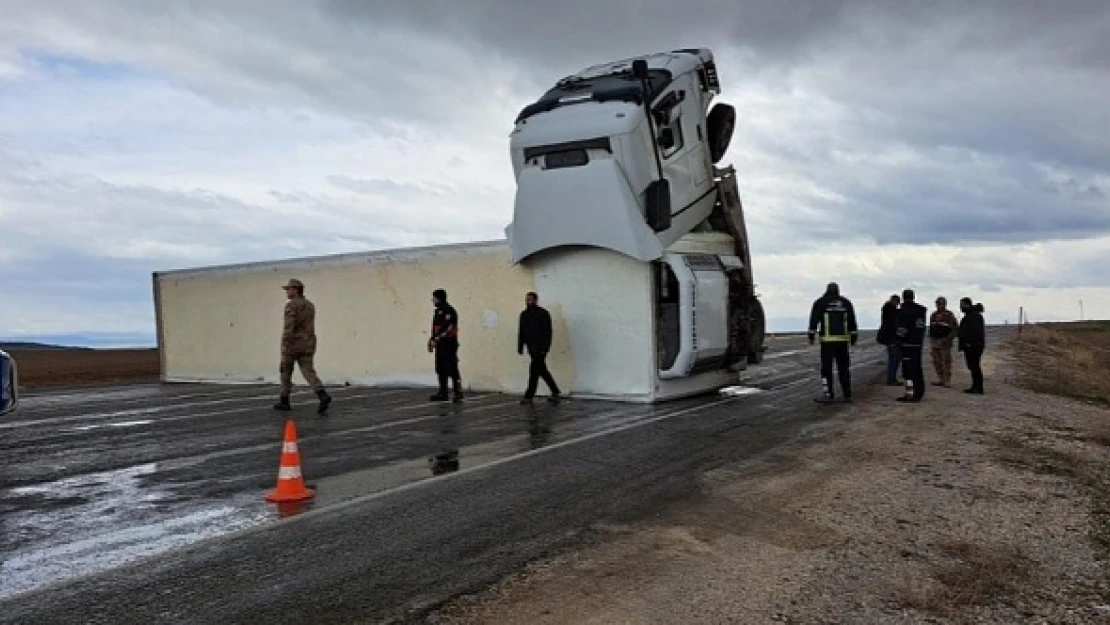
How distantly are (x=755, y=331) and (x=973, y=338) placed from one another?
12.4 feet

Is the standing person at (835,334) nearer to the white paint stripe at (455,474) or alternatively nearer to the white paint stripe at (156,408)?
the white paint stripe at (455,474)

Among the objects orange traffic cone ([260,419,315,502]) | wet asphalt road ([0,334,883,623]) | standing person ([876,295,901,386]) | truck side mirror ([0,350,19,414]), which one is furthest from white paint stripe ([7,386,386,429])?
standing person ([876,295,901,386])

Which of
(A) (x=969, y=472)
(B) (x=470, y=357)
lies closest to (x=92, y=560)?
(A) (x=969, y=472)

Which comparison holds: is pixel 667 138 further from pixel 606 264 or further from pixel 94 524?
pixel 94 524

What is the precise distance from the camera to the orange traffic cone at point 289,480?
6.81 meters

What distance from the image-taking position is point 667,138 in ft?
46.0

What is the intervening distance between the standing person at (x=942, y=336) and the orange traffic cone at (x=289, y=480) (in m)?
12.9

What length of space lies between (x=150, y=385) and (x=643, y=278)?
12.6 meters

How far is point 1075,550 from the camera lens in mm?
5695

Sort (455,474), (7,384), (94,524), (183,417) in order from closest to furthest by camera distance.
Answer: (94,524), (7,384), (455,474), (183,417)

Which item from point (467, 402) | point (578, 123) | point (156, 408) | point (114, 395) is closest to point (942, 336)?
point (578, 123)

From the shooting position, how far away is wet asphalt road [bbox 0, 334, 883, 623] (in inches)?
183

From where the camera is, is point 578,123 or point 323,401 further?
point 578,123

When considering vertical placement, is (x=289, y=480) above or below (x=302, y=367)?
below
